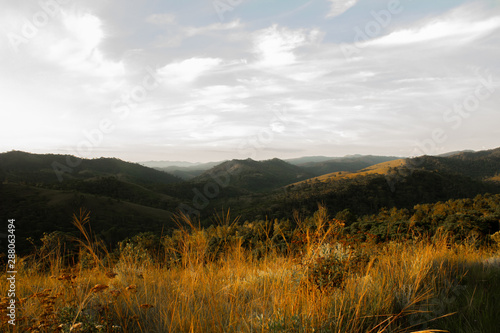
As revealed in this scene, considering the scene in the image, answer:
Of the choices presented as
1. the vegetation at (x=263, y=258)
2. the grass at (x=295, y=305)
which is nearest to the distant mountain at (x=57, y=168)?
the vegetation at (x=263, y=258)

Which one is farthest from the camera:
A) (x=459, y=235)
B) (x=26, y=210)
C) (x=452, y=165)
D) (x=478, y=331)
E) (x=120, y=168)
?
(x=120, y=168)

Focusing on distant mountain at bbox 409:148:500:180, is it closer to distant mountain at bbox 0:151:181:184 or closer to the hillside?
the hillside

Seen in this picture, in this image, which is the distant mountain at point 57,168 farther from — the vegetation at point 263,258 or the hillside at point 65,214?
the hillside at point 65,214

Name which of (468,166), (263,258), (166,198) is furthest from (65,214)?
(468,166)

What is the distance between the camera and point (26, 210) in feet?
127

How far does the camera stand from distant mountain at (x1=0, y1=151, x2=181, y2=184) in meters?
88.3

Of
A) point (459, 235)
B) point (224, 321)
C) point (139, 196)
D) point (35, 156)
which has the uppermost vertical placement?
point (35, 156)

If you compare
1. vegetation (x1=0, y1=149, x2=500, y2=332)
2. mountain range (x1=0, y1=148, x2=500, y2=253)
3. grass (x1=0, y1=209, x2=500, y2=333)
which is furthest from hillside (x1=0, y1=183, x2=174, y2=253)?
grass (x1=0, y1=209, x2=500, y2=333)

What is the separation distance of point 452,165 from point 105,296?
470 feet

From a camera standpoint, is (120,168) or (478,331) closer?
(478,331)

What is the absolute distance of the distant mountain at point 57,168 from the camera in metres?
88.3

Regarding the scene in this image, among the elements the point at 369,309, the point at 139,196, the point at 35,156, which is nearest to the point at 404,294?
the point at 369,309

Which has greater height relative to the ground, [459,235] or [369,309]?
[369,309]

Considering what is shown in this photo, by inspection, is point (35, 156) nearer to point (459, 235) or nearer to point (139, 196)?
point (139, 196)
